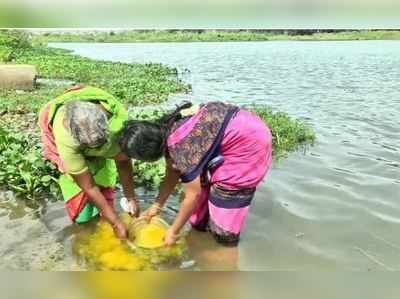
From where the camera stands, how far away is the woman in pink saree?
2.44 metres

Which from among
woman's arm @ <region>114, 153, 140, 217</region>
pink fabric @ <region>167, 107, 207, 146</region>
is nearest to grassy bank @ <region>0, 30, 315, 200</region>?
woman's arm @ <region>114, 153, 140, 217</region>

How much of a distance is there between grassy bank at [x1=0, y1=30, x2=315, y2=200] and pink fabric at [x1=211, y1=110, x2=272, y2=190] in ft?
6.15

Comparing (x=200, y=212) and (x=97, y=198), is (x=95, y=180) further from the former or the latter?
(x=200, y=212)

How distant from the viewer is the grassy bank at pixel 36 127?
4453 mm

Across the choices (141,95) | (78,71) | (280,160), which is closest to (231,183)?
(280,160)

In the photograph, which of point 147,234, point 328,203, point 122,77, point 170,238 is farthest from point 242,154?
point 122,77

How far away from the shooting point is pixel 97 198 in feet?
9.84

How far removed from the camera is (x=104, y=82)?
1303 centimetres

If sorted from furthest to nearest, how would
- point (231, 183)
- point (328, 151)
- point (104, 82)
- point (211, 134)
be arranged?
point (104, 82) → point (328, 151) → point (231, 183) → point (211, 134)

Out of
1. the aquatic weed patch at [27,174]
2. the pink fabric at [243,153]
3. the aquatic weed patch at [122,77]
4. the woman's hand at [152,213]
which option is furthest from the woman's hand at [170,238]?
the aquatic weed patch at [122,77]

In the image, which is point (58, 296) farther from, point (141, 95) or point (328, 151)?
point (141, 95)

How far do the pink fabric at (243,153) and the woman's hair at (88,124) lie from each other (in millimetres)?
676
